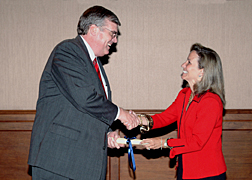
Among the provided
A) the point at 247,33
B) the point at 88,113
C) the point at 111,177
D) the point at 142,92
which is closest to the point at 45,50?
the point at 142,92

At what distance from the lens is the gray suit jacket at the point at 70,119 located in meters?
1.71

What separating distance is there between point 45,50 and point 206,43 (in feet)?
6.76

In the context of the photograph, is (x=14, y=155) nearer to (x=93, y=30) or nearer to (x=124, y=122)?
(x=124, y=122)

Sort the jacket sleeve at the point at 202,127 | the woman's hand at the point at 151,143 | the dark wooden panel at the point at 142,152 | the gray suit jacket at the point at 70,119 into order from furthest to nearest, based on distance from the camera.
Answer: the dark wooden panel at the point at 142,152 → the woman's hand at the point at 151,143 → the jacket sleeve at the point at 202,127 → the gray suit jacket at the point at 70,119

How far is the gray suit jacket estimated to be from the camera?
1.71 meters

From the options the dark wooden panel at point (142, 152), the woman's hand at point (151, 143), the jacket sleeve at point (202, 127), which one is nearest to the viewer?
the jacket sleeve at point (202, 127)

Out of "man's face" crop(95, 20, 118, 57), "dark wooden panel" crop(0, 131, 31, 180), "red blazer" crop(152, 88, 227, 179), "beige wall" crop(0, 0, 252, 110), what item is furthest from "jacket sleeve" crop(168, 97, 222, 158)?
"dark wooden panel" crop(0, 131, 31, 180)

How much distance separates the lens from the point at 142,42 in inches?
121

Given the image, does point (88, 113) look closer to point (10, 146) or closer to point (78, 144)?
point (78, 144)

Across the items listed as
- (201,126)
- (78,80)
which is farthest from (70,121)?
(201,126)

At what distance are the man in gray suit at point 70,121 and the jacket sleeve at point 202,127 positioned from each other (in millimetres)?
608

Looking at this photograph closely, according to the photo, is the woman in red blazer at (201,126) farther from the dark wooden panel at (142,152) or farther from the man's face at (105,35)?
the dark wooden panel at (142,152)

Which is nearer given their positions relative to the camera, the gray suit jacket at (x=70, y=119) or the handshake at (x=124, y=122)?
the gray suit jacket at (x=70, y=119)

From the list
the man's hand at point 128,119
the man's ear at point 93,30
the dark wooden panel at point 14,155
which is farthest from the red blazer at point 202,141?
the dark wooden panel at point 14,155
